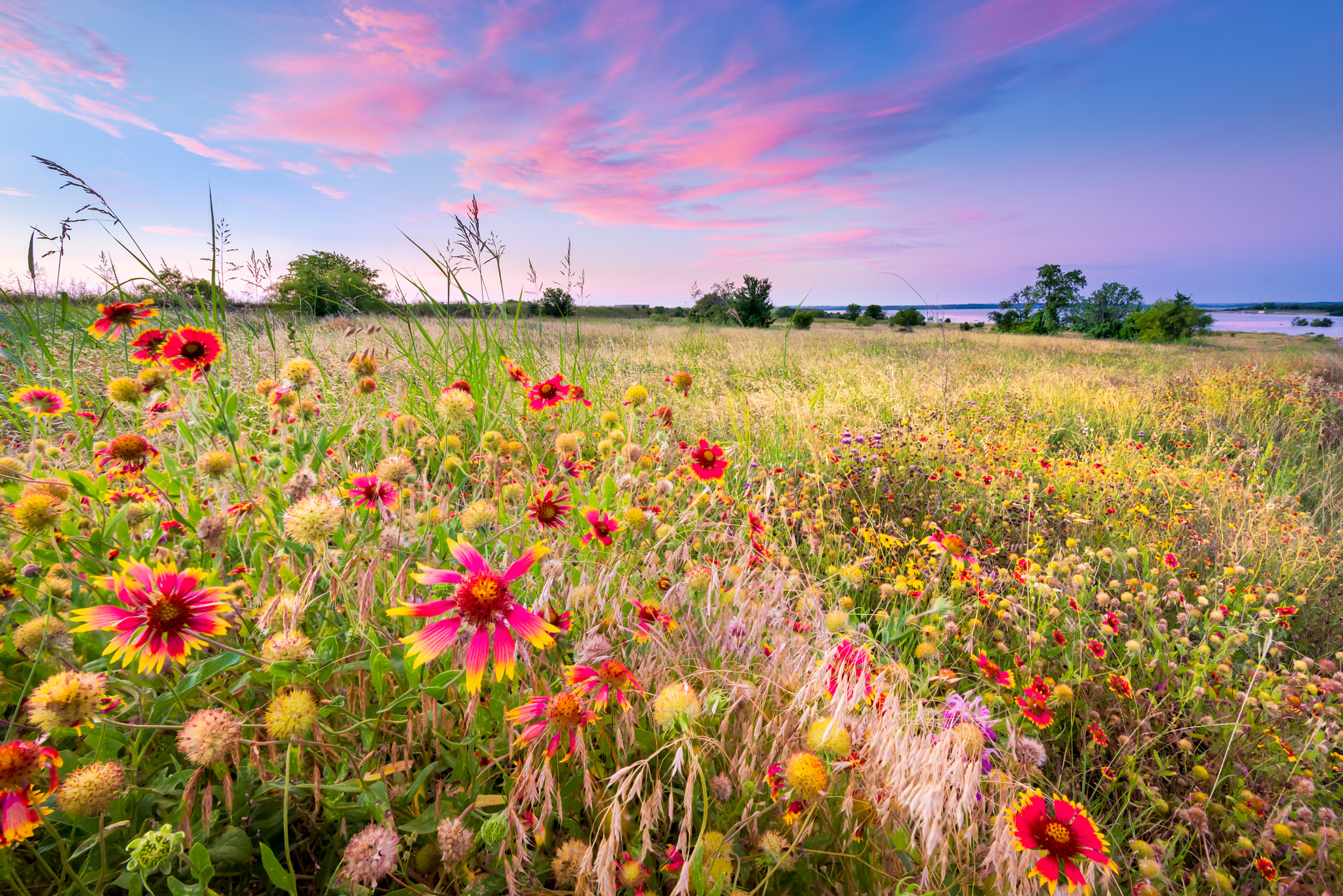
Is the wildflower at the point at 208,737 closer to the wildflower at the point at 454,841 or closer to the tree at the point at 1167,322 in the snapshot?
the wildflower at the point at 454,841

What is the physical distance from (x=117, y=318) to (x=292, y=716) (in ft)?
5.32

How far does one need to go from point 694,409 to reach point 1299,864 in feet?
12.5

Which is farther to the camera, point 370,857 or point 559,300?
point 559,300

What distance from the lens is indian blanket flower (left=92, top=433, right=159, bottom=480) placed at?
1.19m

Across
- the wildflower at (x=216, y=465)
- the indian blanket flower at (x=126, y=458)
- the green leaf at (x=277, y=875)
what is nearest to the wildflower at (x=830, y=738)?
the green leaf at (x=277, y=875)

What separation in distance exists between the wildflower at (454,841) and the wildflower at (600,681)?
0.24 meters

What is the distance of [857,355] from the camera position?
8836 millimetres

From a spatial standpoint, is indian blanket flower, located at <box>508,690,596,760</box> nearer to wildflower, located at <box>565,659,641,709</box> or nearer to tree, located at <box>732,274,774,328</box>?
wildflower, located at <box>565,659,641,709</box>

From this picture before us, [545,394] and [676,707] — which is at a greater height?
[545,394]

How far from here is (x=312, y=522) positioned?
886 millimetres

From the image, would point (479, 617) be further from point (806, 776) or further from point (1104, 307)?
point (1104, 307)

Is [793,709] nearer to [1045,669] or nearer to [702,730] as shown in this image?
[702,730]

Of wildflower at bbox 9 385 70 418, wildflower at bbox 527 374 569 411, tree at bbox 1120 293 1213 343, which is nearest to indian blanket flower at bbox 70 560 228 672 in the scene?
wildflower at bbox 527 374 569 411

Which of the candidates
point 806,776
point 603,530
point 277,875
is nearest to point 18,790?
point 277,875
